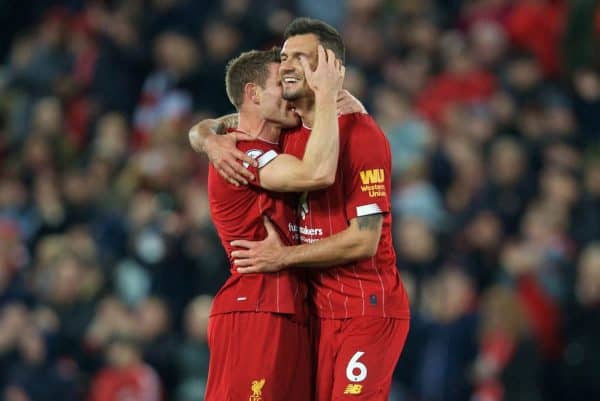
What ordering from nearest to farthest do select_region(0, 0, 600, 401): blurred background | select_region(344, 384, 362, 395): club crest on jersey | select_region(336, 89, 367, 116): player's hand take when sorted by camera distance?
select_region(344, 384, 362, 395): club crest on jersey, select_region(336, 89, 367, 116): player's hand, select_region(0, 0, 600, 401): blurred background

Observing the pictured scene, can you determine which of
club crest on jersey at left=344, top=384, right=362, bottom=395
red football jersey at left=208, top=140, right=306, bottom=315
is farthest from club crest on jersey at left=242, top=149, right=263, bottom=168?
club crest on jersey at left=344, top=384, right=362, bottom=395

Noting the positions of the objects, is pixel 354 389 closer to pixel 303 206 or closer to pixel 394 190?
pixel 303 206

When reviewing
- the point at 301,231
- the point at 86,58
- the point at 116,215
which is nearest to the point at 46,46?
the point at 86,58

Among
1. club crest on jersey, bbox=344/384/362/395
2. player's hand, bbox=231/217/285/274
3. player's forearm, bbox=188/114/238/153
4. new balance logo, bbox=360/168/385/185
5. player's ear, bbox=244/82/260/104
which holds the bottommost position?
club crest on jersey, bbox=344/384/362/395

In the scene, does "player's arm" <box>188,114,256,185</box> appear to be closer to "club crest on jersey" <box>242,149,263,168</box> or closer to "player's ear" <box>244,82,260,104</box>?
"club crest on jersey" <box>242,149,263,168</box>

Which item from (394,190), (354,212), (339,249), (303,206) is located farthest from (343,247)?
(394,190)

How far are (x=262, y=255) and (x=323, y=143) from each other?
623mm

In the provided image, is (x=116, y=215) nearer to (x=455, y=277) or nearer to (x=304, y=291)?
(x=455, y=277)

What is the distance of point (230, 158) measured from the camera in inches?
246

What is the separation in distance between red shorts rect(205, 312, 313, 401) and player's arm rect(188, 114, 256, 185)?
0.64 m

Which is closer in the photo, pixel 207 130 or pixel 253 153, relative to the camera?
pixel 253 153

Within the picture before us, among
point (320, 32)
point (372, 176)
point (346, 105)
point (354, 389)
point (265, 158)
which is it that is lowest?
point (354, 389)

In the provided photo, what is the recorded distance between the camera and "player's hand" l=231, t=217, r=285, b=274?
622cm

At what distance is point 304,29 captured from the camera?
6.20 meters
